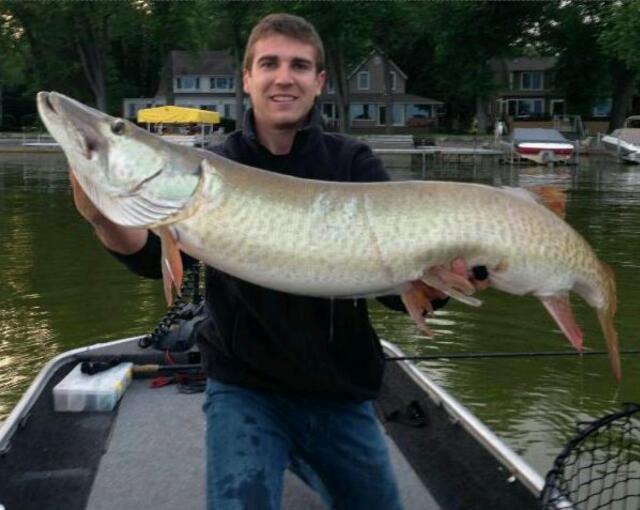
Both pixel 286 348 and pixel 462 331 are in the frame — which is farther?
pixel 462 331

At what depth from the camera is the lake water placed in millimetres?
7035

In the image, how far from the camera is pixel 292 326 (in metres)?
3.16

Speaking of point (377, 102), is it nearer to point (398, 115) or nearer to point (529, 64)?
point (398, 115)

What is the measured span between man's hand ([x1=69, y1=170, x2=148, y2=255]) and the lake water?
3.98m

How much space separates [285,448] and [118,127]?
1.38 m

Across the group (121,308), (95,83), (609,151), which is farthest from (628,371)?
(95,83)

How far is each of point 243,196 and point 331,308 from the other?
26.4 inches

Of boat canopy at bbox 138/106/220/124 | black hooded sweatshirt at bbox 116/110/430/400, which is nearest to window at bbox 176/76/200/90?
boat canopy at bbox 138/106/220/124

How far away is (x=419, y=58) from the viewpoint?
66.9 metres

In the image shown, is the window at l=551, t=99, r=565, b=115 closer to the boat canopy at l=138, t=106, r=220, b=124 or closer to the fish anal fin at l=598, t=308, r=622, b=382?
the boat canopy at l=138, t=106, r=220, b=124

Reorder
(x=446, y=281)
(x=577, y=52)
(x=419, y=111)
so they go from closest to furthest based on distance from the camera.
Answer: (x=446, y=281)
(x=577, y=52)
(x=419, y=111)

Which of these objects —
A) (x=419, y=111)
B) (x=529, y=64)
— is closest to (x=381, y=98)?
(x=419, y=111)

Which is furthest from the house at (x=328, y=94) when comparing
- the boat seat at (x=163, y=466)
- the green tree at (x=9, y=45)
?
the boat seat at (x=163, y=466)

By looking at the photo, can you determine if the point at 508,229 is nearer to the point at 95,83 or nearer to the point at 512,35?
the point at 512,35
